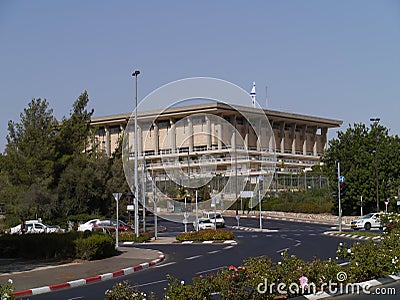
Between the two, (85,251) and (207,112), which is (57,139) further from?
(207,112)

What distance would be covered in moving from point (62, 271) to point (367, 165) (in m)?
43.3

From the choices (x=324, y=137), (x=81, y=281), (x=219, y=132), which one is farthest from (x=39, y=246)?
(x=324, y=137)

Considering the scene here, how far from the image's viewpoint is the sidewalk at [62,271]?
1609 cm

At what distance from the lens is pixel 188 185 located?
48.2m

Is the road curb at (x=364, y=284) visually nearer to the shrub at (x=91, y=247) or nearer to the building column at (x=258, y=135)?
the shrub at (x=91, y=247)

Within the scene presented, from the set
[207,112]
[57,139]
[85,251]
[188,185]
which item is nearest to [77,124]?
[57,139]

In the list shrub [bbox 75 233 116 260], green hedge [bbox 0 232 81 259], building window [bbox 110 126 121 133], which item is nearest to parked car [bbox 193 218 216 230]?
green hedge [bbox 0 232 81 259]

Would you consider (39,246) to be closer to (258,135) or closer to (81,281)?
(81,281)

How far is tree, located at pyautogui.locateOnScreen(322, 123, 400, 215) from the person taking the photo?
186 ft

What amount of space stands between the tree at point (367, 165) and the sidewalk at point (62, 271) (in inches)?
1425

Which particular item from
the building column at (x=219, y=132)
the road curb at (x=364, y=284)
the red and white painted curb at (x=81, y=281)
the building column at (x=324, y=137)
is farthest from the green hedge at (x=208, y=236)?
the building column at (x=324, y=137)

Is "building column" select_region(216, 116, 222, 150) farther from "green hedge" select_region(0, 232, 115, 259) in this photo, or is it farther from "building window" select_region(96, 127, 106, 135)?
"green hedge" select_region(0, 232, 115, 259)

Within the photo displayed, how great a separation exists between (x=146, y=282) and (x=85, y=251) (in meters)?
7.18

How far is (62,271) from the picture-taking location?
19.2 m
